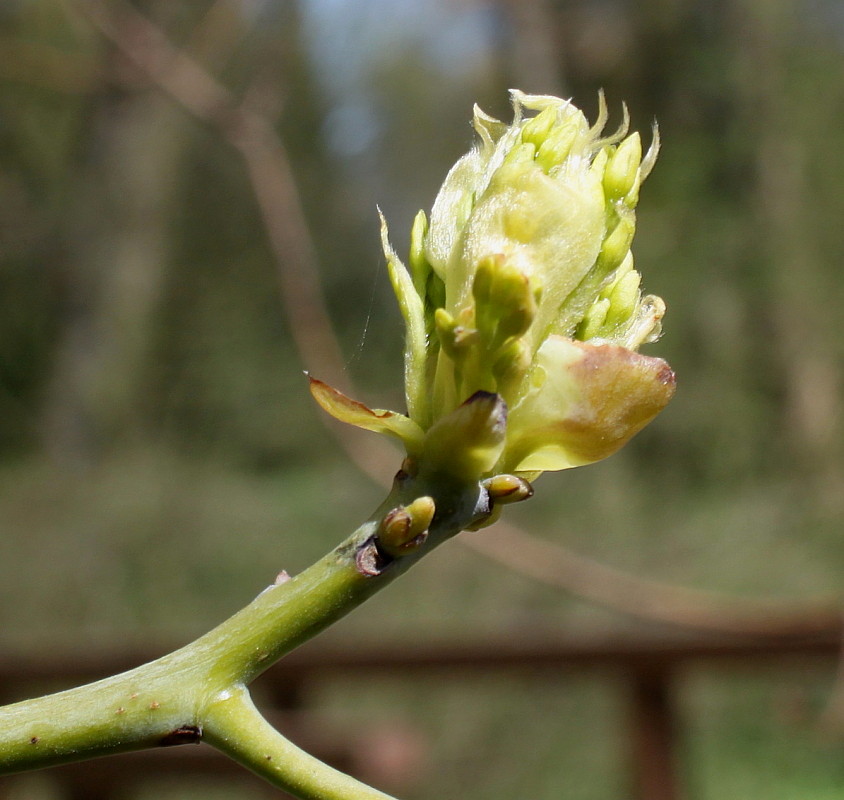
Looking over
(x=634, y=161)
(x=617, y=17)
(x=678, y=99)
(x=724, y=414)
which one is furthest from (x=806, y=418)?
(x=634, y=161)

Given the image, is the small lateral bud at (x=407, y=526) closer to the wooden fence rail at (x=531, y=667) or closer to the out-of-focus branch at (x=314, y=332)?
the wooden fence rail at (x=531, y=667)

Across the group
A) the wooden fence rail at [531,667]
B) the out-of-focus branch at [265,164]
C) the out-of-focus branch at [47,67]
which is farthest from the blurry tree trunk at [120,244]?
the wooden fence rail at [531,667]

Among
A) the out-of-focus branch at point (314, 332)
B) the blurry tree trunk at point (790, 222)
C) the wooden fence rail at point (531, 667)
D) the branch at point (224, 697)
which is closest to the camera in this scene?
the branch at point (224, 697)

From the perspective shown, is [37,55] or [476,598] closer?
[476,598]

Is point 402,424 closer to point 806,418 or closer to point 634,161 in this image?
point 634,161

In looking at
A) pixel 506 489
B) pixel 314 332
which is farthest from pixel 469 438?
pixel 314 332

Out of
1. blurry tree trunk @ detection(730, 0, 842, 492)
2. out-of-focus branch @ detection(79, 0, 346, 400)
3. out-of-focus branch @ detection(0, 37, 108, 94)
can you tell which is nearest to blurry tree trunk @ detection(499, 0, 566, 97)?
blurry tree trunk @ detection(730, 0, 842, 492)
